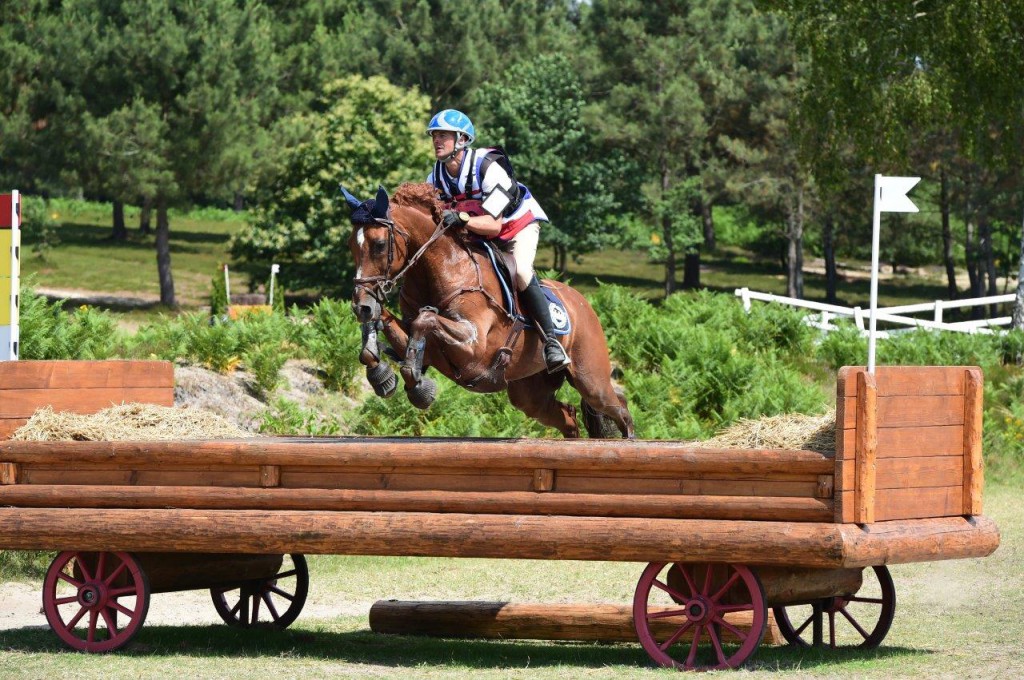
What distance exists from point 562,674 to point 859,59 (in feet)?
61.7

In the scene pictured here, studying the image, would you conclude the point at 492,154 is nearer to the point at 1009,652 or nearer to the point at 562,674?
the point at 562,674

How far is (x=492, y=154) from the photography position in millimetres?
9391

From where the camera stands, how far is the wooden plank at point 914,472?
6896 millimetres

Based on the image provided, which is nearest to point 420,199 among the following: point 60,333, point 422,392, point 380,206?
point 380,206

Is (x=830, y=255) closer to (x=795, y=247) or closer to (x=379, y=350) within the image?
(x=795, y=247)

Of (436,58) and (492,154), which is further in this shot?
(436,58)

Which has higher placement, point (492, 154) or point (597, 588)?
point (492, 154)

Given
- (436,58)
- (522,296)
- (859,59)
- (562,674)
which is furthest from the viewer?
(436,58)

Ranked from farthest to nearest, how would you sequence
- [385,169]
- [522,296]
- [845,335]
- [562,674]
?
1. [385,169]
2. [845,335]
3. [522,296]
4. [562,674]

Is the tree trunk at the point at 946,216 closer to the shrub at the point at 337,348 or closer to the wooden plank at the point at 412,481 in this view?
the shrub at the point at 337,348

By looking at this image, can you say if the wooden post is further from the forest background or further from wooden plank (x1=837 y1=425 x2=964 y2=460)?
the forest background

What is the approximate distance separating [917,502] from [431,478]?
8.30 feet

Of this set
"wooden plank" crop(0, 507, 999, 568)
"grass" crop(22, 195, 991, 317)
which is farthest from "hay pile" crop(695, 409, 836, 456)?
"grass" crop(22, 195, 991, 317)

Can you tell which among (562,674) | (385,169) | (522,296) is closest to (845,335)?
(522,296)
